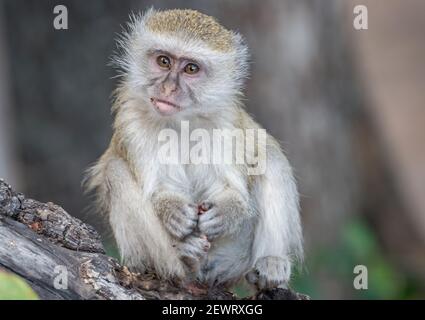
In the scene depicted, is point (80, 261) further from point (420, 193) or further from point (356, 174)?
point (420, 193)

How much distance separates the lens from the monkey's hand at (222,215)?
258 inches

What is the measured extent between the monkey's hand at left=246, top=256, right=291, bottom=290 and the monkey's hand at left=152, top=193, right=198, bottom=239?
611 millimetres

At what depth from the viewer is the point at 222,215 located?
21.5 ft

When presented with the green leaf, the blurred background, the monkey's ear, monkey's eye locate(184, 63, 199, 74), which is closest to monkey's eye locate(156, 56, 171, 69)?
monkey's eye locate(184, 63, 199, 74)

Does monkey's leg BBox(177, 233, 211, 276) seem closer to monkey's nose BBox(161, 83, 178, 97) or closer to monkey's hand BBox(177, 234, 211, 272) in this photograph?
monkey's hand BBox(177, 234, 211, 272)

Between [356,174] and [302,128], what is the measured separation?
1858 millimetres

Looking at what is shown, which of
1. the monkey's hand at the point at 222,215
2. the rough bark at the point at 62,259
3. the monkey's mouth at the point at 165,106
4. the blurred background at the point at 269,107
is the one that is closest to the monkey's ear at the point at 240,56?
the monkey's mouth at the point at 165,106

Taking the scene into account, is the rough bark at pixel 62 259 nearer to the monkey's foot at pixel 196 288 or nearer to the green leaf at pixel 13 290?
the monkey's foot at pixel 196 288

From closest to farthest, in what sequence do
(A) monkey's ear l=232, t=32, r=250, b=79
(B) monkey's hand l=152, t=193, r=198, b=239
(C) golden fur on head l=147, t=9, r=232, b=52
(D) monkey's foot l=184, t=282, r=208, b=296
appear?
(D) monkey's foot l=184, t=282, r=208, b=296, (B) monkey's hand l=152, t=193, r=198, b=239, (C) golden fur on head l=147, t=9, r=232, b=52, (A) monkey's ear l=232, t=32, r=250, b=79

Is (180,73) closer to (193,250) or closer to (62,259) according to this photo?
(193,250)

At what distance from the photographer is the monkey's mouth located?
653 centimetres

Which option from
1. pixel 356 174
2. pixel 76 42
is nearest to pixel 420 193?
pixel 356 174

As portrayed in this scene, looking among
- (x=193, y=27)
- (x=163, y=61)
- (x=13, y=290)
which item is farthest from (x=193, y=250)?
(x=13, y=290)

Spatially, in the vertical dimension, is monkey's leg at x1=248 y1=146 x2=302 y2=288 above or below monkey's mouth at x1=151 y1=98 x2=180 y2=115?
below
